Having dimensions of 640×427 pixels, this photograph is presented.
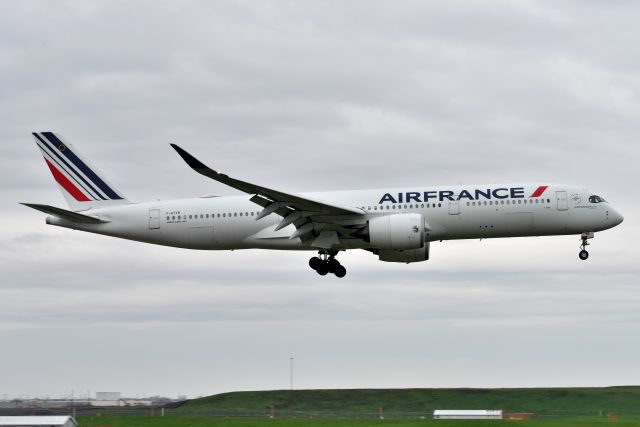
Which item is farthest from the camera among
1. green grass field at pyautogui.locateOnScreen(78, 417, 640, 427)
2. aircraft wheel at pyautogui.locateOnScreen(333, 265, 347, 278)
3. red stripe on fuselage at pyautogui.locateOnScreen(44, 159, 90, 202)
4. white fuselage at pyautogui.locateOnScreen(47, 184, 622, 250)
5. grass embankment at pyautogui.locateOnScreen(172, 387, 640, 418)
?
red stripe on fuselage at pyautogui.locateOnScreen(44, 159, 90, 202)

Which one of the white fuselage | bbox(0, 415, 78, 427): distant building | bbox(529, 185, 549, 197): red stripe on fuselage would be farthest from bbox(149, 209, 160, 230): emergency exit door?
bbox(529, 185, 549, 197): red stripe on fuselage

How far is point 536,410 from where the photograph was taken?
62.1 metres

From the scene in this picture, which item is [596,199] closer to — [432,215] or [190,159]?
[432,215]

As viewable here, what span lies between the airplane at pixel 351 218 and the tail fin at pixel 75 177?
158cm

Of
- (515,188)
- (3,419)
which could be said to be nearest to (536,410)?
(515,188)

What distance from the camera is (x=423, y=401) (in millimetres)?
64250

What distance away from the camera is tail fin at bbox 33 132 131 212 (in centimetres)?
6272

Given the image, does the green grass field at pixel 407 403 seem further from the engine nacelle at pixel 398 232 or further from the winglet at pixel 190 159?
the winglet at pixel 190 159

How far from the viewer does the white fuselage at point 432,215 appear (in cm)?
5412

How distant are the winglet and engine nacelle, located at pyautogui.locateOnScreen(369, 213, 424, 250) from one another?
421 inches

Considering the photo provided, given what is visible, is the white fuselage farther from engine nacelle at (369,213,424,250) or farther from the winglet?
the winglet

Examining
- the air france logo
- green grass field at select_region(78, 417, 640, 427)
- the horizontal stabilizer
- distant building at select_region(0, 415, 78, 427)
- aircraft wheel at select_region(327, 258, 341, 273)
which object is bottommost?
green grass field at select_region(78, 417, 640, 427)

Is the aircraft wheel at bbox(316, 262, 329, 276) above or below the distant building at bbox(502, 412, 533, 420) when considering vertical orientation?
above

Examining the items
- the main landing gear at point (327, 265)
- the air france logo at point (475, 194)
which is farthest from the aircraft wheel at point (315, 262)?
the air france logo at point (475, 194)
